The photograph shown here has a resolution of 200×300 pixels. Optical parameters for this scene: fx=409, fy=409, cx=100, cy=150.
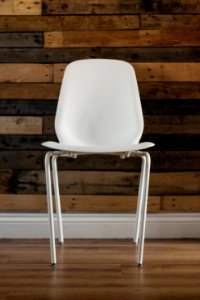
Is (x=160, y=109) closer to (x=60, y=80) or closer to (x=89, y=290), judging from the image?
(x=60, y=80)

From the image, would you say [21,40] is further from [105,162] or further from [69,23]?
[105,162]

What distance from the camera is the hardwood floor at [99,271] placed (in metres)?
1.44

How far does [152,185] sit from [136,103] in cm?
51

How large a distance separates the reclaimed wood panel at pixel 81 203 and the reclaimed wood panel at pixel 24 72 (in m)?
0.65

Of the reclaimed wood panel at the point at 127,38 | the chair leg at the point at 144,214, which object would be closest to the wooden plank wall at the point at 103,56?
the reclaimed wood panel at the point at 127,38

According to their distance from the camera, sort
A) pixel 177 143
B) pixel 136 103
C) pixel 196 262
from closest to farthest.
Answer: pixel 196 262
pixel 136 103
pixel 177 143

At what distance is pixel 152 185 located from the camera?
227 centimetres

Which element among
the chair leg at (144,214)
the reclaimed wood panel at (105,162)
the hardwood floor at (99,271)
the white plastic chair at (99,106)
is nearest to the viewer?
the hardwood floor at (99,271)

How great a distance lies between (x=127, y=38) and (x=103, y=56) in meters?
0.17

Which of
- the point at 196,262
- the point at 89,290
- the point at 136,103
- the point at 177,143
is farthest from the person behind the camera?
the point at 177,143

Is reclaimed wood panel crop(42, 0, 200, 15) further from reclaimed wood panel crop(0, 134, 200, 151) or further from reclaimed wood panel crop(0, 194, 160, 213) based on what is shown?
reclaimed wood panel crop(0, 194, 160, 213)

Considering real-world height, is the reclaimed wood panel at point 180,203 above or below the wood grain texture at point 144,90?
below

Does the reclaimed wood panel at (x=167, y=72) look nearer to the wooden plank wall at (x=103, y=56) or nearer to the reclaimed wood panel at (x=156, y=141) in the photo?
the wooden plank wall at (x=103, y=56)

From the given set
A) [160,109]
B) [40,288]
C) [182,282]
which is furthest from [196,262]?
[160,109]
